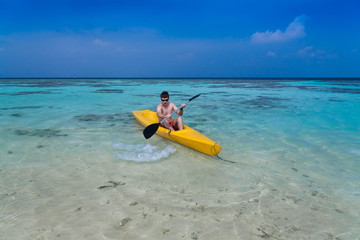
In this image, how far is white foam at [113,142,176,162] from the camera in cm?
450

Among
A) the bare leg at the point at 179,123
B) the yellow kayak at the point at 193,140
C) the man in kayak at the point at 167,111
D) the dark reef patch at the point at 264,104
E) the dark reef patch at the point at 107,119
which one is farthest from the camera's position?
the dark reef patch at the point at 264,104

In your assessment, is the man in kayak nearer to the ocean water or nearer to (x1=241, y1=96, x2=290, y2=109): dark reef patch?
the ocean water

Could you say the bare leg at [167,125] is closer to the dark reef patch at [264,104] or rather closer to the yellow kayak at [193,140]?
the yellow kayak at [193,140]

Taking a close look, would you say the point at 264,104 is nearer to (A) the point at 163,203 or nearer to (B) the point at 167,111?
(B) the point at 167,111

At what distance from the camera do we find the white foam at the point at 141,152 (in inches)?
177

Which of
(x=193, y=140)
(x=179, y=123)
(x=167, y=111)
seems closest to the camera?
(x=193, y=140)

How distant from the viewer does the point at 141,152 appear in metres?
4.88

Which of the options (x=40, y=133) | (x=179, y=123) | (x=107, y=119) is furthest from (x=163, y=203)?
(x=107, y=119)

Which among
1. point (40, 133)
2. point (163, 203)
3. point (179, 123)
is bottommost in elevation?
point (163, 203)

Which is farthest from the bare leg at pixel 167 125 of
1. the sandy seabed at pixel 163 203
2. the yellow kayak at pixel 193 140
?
the sandy seabed at pixel 163 203

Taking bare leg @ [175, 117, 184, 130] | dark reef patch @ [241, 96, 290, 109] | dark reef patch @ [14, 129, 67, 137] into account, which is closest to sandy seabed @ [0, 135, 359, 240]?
bare leg @ [175, 117, 184, 130]

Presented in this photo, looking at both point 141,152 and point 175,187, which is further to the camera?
point 141,152

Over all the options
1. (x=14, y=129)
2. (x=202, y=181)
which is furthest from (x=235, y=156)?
(x=14, y=129)

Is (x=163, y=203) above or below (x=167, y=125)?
below
